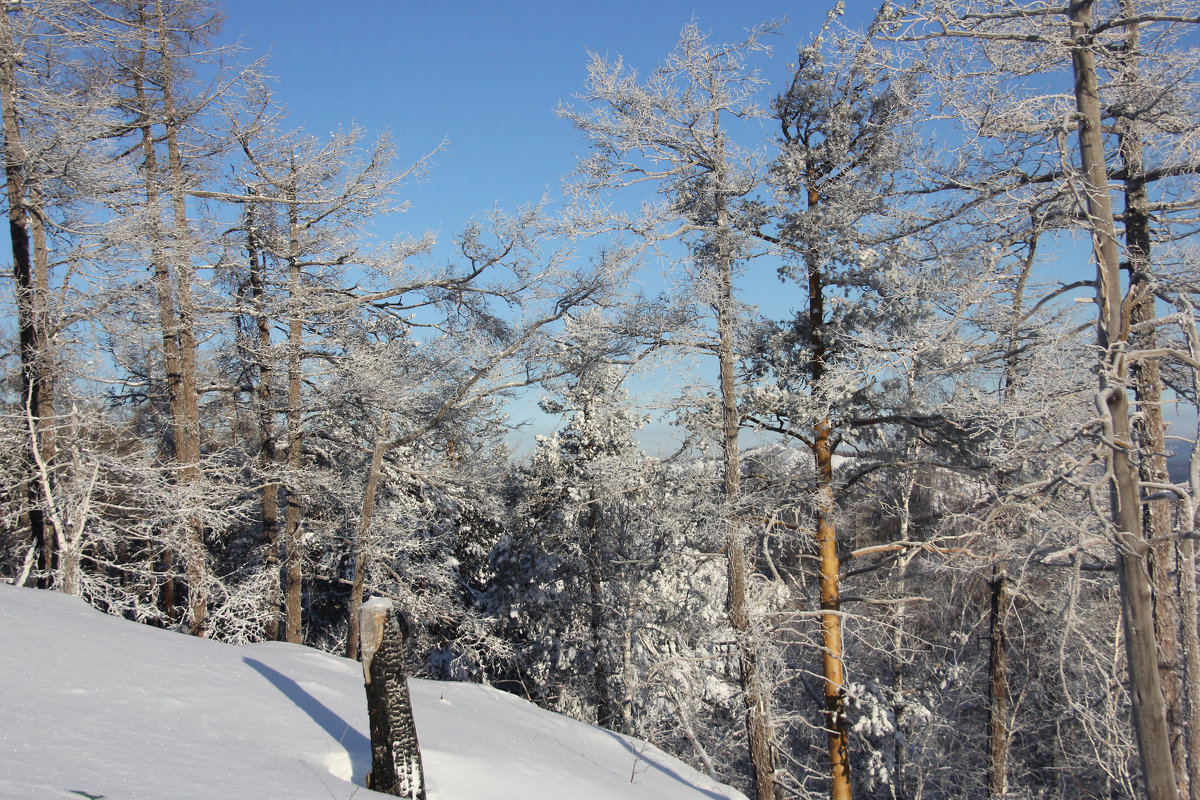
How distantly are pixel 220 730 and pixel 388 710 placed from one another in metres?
0.89

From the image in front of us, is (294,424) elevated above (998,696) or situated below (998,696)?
above

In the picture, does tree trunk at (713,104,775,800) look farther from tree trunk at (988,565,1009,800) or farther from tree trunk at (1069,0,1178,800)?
tree trunk at (1069,0,1178,800)

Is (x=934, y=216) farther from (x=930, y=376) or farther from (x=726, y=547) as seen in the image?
(x=726, y=547)

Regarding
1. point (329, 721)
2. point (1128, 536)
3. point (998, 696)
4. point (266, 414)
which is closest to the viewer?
point (1128, 536)

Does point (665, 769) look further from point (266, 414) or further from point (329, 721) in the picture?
point (266, 414)

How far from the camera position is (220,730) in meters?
3.86

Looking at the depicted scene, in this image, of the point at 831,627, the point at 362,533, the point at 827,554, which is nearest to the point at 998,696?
the point at 831,627

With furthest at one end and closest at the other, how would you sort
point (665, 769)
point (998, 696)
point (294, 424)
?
point (294, 424), point (998, 696), point (665, 769)

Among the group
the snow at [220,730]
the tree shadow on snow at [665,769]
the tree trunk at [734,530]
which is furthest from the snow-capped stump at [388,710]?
the tree trunk at [734,530]

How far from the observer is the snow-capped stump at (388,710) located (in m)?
3.85

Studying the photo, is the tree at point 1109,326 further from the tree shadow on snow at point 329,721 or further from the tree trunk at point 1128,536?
the tree shadow on snow at point 329,721

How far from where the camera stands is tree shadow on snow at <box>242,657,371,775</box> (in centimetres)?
426

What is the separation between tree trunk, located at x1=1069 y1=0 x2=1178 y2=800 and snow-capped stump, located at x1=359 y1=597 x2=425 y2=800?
3.92m

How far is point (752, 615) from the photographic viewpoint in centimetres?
894
